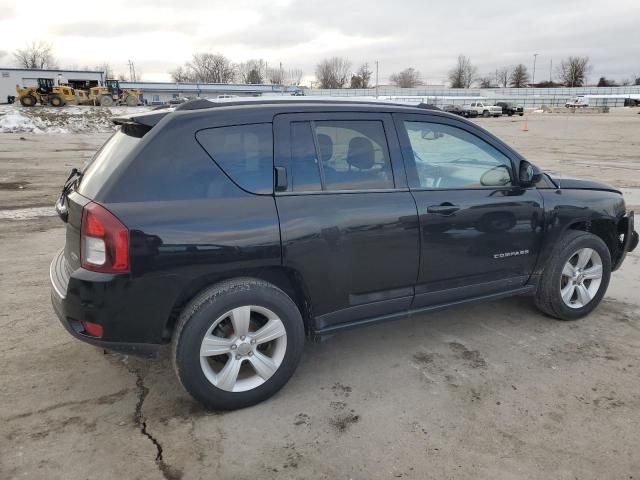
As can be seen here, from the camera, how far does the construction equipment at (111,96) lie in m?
47.2

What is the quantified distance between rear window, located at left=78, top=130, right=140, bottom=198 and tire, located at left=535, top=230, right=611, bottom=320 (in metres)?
3.35

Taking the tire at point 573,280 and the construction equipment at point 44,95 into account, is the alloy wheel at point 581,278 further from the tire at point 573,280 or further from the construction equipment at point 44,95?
the construction equipment at point 44,95

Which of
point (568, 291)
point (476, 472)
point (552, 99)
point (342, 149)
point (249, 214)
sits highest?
point (552, 99)

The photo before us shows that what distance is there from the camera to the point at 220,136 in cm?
303

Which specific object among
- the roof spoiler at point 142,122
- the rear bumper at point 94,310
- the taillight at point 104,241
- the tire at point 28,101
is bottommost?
the rear bumper at point 94,310

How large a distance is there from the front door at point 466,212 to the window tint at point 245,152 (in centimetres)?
101

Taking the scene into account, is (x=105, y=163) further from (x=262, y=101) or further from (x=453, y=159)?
(x=453, y=159)

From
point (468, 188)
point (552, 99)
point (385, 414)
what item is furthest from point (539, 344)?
point (552, 99)

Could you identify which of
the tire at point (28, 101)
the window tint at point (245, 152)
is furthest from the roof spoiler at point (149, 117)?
the tire at point (28, 101)

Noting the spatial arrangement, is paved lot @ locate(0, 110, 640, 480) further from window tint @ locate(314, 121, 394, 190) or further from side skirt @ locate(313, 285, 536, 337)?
window tint @ locate(314, 121, 394, 190)

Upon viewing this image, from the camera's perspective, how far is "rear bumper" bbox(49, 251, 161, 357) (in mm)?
2740

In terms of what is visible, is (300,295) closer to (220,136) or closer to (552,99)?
(220,136)

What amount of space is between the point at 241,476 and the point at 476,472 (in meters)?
1.20

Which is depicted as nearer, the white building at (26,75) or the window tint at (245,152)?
the window tint at (245,152)
